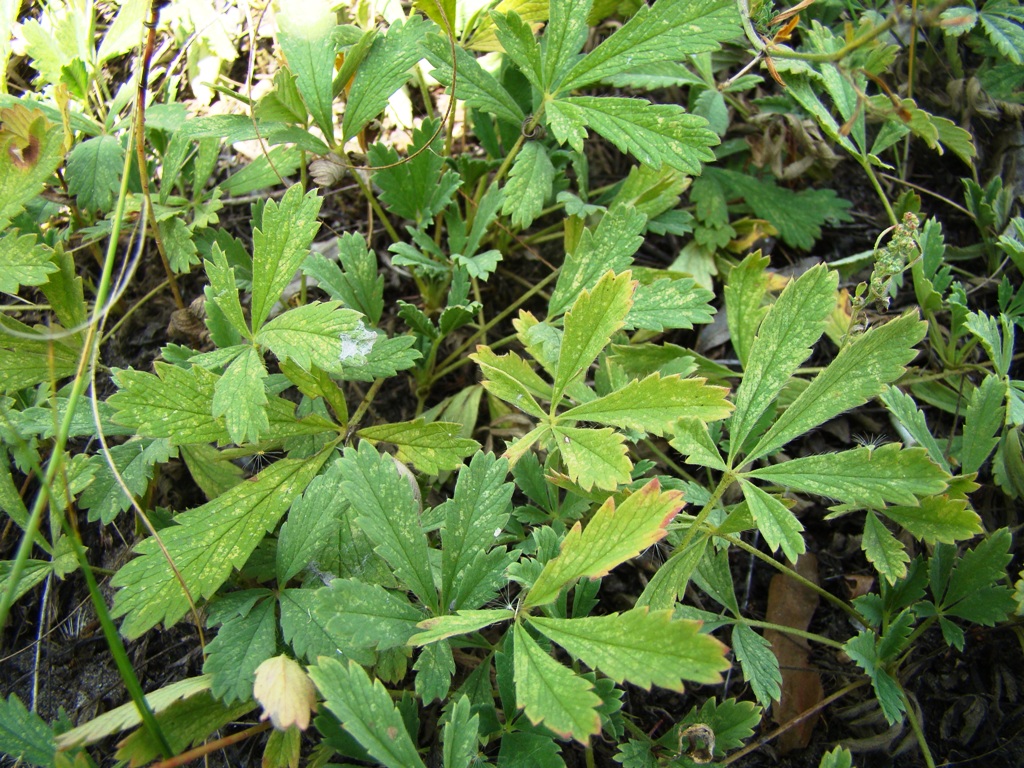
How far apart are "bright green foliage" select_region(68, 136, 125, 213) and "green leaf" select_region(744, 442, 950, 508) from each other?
1817mm

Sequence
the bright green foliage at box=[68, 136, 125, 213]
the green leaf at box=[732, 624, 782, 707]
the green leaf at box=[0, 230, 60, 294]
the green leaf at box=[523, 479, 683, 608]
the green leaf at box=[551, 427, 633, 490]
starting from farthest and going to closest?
the bright green foliage at box=[68, 136, 125, 213] < the green leaf at box=[0, 230, 60, 294] < the green leaf at box=[732, 624, 782, 707] < the green leaf at box=[551, 427, 633, 490] < the green leaf at box=[523, 479, 683, 608]

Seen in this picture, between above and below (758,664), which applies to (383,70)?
above

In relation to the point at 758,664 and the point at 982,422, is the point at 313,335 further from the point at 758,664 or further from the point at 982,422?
the point at 982,422

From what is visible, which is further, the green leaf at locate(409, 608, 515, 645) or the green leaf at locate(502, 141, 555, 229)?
the green leaf at locate(502, 141, 555, 229)

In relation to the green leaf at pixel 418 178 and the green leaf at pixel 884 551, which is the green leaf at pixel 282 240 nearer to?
the green leaf at pixel 418 178

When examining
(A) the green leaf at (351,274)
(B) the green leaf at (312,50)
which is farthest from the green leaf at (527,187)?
(B) the green leaf at (312,50)

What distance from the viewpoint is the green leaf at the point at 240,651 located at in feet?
4.58

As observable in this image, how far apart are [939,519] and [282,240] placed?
1.56 meters

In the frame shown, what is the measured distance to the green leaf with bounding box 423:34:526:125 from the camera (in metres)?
1.74

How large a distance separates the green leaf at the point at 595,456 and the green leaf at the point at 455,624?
1.01 feet

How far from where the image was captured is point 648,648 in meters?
1.21

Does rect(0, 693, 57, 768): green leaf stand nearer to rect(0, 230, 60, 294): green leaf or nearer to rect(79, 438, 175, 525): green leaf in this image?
rect(79, 438, 175, 525): green leaf

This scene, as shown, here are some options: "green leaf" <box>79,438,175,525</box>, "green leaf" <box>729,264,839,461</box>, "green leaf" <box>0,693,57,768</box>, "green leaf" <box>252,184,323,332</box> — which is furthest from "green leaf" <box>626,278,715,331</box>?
"green leaf" <box>0,693,57,768</box>

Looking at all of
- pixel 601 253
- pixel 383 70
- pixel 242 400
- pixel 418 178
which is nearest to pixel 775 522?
pixel 601 253
